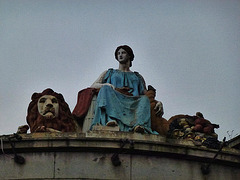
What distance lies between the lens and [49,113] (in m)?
25.3

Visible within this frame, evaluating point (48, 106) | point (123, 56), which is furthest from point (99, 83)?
point (48, 106)

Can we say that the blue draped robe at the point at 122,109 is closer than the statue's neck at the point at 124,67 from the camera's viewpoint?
Yes

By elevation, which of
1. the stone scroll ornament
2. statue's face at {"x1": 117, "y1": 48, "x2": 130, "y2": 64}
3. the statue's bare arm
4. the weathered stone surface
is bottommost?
the weathered stone surface

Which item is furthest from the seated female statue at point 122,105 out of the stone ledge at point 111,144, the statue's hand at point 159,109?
the stone ledge at point 111,144

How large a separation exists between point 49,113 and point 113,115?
6.02 ft

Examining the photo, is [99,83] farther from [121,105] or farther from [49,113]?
[49,113]

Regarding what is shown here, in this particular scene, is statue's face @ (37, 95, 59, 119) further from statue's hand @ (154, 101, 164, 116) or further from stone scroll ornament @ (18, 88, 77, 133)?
statue's hand @ (154, 101, 164, 116)

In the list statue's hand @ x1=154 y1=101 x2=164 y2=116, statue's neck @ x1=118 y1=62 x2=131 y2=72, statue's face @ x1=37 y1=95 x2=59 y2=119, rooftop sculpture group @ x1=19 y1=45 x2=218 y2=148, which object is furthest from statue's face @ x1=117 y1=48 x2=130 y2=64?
statue's face @ x1=37 y1=95 x2=59 y2=119

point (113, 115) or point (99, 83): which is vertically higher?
point (99, 83)

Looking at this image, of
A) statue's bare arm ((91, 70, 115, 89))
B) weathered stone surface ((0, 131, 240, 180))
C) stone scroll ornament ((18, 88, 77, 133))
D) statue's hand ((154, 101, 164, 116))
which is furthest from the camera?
statue's bare arm ((91, 70, 115, 89))

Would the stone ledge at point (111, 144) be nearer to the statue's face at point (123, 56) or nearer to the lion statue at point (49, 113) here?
the lion statue at point (49, 113)

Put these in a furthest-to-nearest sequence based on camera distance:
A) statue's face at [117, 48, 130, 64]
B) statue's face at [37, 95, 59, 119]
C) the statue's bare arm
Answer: statue's face at [117, 48, 130, 64], the statue's bare arm, statue's face at [37, 95, 59, 119]

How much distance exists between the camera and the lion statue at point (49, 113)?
25.2 meters

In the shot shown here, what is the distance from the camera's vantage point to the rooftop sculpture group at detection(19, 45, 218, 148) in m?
25.2
